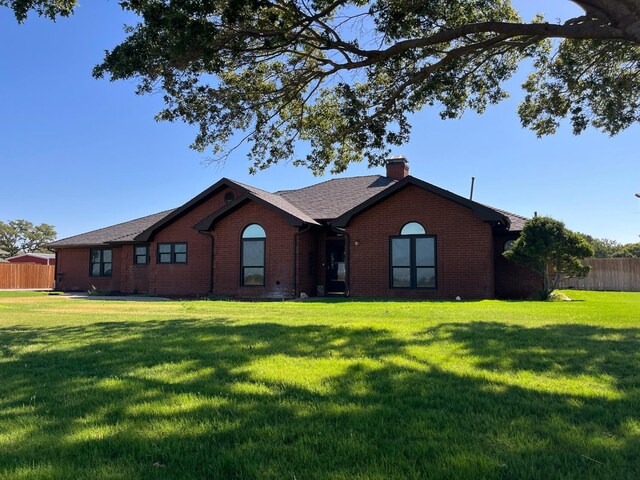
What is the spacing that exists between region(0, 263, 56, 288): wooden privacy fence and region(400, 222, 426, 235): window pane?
85.4ft

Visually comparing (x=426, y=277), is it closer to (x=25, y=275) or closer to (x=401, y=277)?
(x=401, y=277)

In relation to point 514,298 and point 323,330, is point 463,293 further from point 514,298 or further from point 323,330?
point 323,330

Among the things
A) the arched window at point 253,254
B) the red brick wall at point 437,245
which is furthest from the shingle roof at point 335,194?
the arched window at point 253,254

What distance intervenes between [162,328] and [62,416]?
195 inches

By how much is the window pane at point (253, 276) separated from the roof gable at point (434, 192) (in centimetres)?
366

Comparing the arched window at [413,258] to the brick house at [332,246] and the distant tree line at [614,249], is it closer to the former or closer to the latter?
the brick house at [332,246]

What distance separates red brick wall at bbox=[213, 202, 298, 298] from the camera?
61.8 feet

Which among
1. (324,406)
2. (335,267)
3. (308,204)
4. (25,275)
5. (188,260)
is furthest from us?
(25,275)

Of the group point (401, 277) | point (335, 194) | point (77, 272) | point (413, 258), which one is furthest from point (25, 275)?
point (413, 258)

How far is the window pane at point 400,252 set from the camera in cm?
1781

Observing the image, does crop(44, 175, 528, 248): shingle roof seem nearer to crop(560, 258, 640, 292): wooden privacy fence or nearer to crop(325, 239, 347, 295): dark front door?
crop(325, 239, 347, 295): dark front door

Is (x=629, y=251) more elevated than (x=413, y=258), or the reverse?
(x=629, y=251)

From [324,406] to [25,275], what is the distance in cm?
3790

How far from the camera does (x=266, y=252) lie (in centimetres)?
1931
